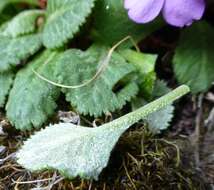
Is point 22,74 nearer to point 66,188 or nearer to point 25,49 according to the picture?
point 25,49

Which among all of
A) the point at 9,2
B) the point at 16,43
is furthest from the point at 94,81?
the point at 9,2

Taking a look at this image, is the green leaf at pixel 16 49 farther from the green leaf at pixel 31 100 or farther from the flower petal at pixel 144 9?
the flower petal at pixel 144 9

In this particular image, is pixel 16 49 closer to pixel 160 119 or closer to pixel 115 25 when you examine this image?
pixel 115 25

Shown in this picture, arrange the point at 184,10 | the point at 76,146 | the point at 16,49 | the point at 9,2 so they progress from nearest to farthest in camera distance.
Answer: the point at 76,146 → the point at 184,10 → the point at 16,49 → the point at 9,2

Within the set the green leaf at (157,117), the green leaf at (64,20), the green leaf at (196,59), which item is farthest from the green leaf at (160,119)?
the green leaf at (64,20)

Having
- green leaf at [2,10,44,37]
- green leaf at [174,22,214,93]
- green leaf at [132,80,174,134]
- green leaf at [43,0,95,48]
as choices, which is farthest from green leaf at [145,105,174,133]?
green leaf at [2,10,44,37]

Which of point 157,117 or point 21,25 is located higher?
point 21,25

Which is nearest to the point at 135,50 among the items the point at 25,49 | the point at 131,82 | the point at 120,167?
the point at 131,82
